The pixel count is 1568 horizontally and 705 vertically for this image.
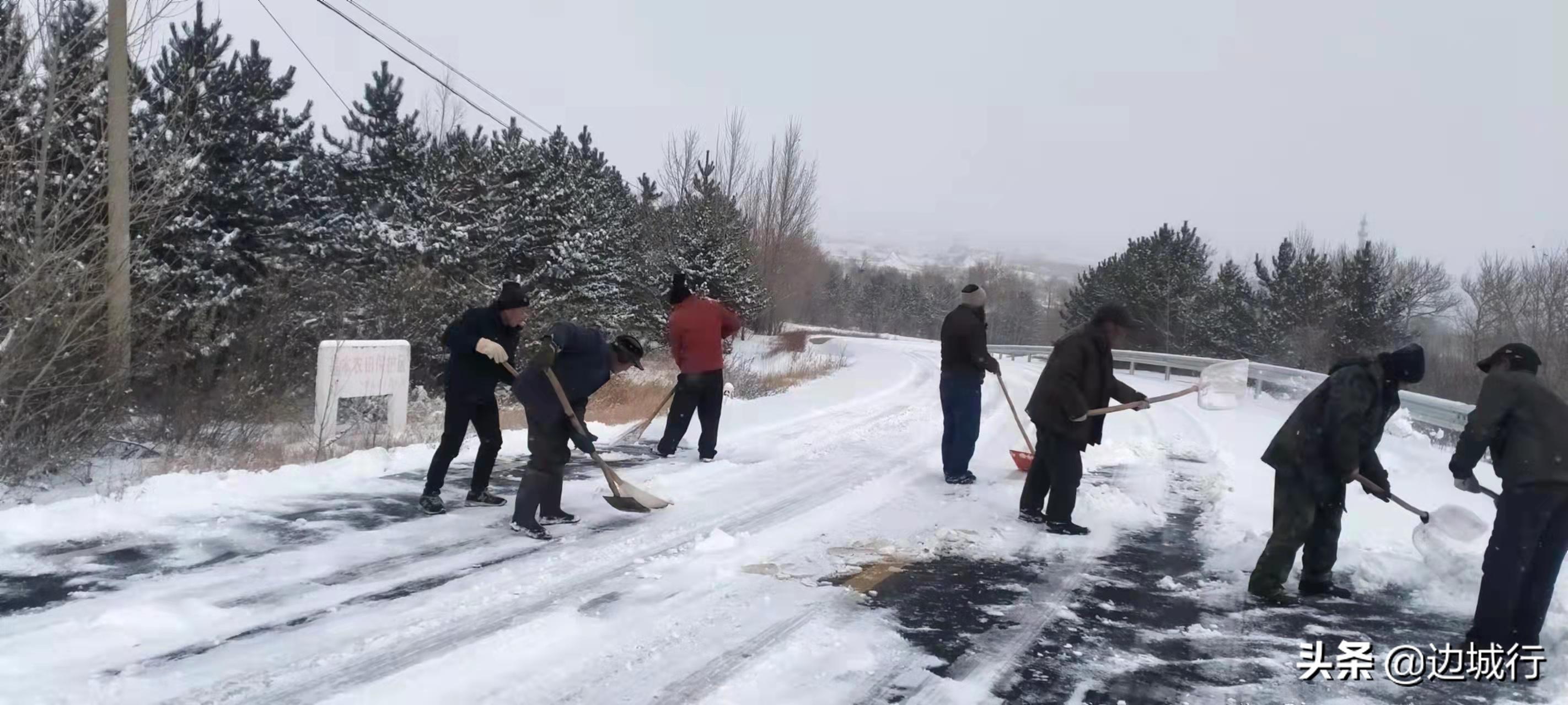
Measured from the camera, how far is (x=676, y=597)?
464 centimetres

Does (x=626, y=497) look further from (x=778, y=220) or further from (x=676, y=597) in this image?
(x=778, y=220)

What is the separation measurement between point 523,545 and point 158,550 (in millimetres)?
1945

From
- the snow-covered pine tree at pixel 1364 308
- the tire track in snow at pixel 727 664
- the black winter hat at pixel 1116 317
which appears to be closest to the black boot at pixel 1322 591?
the black winter hat at pixel 1116 317

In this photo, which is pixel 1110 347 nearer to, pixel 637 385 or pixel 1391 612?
pixel 1391 612

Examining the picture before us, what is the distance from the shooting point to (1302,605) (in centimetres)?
493

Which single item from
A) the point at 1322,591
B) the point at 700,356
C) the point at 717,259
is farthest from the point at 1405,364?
the point at 717,259

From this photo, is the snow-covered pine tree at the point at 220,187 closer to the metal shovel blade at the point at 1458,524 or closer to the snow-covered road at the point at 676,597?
the snow-covered road at the point at 676,597

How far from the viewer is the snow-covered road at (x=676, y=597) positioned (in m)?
3.60

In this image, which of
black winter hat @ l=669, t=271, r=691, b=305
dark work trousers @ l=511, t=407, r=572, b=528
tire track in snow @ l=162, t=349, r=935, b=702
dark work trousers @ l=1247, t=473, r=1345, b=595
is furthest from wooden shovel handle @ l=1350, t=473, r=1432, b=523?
black winter hat @ l=669, t=271, r=691, b=305

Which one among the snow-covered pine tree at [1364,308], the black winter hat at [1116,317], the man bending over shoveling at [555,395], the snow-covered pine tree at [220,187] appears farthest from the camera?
the snow-covered pine tree at [1364,308]

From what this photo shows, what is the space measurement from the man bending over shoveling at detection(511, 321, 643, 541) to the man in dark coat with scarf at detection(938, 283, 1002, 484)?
10.6 feet

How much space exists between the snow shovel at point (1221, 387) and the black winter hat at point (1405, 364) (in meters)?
1.75

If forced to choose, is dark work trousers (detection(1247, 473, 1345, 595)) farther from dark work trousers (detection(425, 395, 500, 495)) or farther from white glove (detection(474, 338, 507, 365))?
dark work trousers (detection(425, 395, 500, 495))

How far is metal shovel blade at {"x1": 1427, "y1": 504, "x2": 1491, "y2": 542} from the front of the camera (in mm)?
5039
